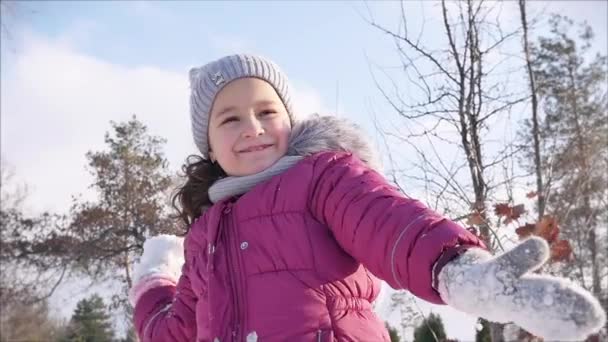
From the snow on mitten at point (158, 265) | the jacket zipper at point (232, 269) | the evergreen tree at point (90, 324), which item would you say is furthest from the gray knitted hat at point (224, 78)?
the evergreen tree at point (90, 324)

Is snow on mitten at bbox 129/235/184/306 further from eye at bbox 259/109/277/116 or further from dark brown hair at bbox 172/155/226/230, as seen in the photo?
eye at bbox 259/109/277/116

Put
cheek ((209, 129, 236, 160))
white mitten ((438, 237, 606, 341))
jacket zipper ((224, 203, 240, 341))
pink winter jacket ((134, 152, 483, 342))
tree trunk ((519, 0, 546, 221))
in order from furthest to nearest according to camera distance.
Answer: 1. tree trunk ((519, 0, 546, 221))
2. cheek ((209, 129, 236, 160))
3. jacket zipper ((224, 203, 240, 341))
4. pink winter jacket ((134, 152, 483, 342))
5. white mitten ((438, 237, 606, 341))

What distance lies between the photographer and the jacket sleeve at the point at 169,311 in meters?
1.82

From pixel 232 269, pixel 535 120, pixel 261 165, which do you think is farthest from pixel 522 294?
pixel 535 120

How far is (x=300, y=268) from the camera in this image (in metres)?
1.40

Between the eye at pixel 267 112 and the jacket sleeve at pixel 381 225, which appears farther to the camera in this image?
the eye at pixel 267 112

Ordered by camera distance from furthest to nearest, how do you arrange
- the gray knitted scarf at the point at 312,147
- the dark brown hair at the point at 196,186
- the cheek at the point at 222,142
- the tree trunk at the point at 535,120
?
the tree trunk at the point at 535,120 < the dark brown hair at the point at 196,186 < the cheek at the point at 222,142 < the gray knitted scarf at the point at 312,147

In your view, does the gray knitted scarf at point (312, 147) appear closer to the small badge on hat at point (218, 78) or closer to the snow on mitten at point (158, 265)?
the small badge on hat at point (218, 78)

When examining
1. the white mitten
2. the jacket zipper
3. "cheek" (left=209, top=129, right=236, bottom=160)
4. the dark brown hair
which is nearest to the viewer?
the white mitten

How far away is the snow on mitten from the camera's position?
208cm

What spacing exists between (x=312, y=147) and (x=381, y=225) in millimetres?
479

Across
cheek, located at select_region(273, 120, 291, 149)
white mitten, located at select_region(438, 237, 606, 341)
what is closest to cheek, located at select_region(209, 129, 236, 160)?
cheek, located at select_region(273, 120, 291, 149)

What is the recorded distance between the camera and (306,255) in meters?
1.41

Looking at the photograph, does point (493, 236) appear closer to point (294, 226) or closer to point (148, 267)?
point (148, 267)
